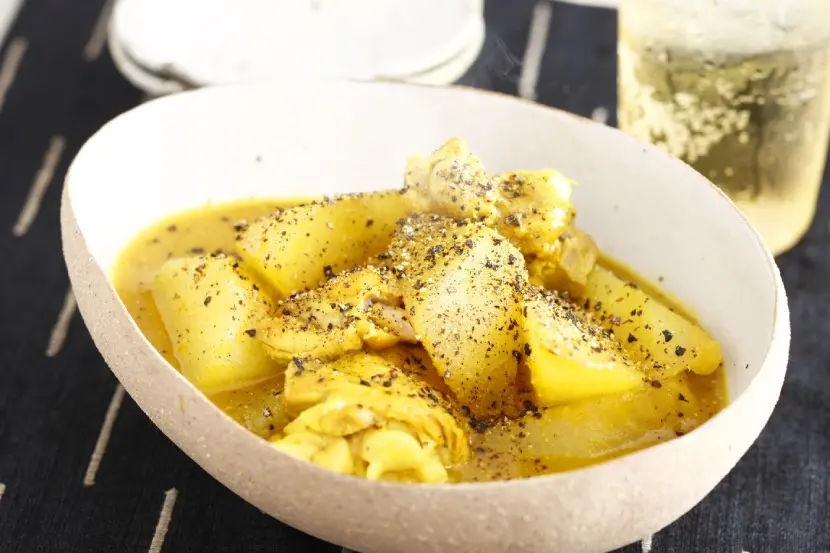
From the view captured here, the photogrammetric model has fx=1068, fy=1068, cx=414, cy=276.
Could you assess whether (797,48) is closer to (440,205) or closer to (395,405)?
(440,205)

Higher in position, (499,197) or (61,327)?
(499,197)

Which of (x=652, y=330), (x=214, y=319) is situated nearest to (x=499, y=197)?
(x=652, y=330)

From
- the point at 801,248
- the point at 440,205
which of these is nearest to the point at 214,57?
the point at 440,205

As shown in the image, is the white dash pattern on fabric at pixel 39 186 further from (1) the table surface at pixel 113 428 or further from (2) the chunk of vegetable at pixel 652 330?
(2) the chunk of vegetable at pixel 652 330

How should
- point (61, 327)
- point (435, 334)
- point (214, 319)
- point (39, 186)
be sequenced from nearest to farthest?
point (435, 334) < point (214, 319) < point (61, 327) < point (39, 186)

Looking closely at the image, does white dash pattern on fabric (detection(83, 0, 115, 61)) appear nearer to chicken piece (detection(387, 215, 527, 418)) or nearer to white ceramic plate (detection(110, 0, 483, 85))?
white ceramic plate (detection(110, 0, 483, 85))

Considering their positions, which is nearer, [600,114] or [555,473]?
[555,473]

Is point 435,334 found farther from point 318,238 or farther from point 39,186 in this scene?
point 39,186
